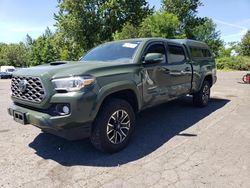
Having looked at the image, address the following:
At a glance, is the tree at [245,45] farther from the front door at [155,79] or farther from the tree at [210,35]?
the front door at [155,79]

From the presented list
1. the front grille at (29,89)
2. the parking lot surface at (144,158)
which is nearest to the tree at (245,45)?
the parking lot surface at (144,158)

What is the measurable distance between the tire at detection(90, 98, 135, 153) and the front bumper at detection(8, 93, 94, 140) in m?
0.20

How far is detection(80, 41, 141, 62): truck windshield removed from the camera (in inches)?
205

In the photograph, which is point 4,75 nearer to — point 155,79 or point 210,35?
point 155,79

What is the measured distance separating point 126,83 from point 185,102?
4.79 meters

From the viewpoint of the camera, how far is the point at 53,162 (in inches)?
166

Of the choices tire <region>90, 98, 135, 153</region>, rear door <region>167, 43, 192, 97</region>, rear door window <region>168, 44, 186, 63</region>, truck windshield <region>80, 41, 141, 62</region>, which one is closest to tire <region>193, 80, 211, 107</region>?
rear door <region>167, 43, 192, 97</region>

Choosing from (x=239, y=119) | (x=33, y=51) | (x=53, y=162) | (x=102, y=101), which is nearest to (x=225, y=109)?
(x=239, y=119)

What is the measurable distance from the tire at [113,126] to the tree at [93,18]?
35745 millimetres

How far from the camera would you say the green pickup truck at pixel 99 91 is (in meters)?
3.90

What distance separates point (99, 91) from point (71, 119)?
1.91ft

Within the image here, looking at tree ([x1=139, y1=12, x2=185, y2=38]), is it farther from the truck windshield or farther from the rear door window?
the truck windshield

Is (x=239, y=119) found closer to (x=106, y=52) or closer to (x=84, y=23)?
(x=106, y=52)

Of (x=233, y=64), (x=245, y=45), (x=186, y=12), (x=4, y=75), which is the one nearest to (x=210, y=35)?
(x=245, y=45)
